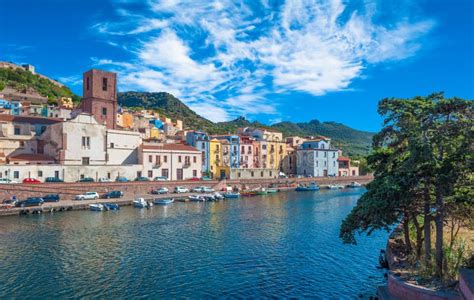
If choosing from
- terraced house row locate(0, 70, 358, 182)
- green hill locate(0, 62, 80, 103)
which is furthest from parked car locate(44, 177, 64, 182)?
green hill locate(0, 62, 80, 103)

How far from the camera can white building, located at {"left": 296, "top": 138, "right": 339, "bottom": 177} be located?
342 ft

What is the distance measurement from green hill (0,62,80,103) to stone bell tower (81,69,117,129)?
6296cm

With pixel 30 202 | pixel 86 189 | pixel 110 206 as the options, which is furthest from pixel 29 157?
pixel 110 206

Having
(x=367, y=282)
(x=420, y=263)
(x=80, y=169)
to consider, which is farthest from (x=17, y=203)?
(x=420, y=263)

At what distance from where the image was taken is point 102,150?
65.2 metres

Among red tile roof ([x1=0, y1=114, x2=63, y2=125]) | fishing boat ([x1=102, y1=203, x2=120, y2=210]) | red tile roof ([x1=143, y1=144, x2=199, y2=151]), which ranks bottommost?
fishing boat ([x1=102, y1=203, x2=120, y2=210])

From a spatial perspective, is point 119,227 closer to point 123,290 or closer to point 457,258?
point 123,290

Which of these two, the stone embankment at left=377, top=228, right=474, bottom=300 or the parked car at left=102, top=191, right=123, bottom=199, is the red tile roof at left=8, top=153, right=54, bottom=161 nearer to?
the parked car at left=102, top=191, right=123, bottom=199

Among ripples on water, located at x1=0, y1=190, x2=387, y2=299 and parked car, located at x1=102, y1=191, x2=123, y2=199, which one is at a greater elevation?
parked car, located at x1=102, y1=191, x2=123, y2=199

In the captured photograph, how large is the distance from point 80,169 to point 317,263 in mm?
45680

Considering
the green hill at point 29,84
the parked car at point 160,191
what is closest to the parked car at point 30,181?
the parked car at point 160,191

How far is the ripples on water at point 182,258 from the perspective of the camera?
68.0 feet

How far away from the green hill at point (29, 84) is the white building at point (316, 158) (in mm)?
82201

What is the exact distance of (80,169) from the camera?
5997cm
